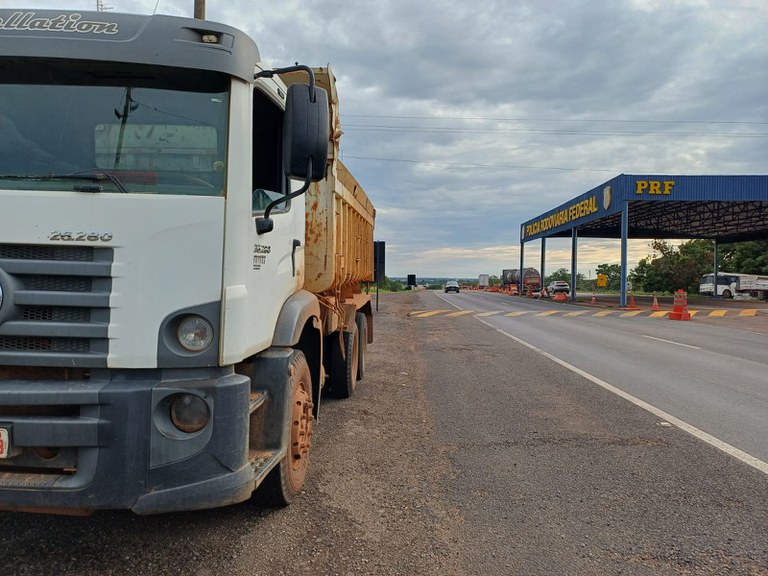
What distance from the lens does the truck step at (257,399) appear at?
2.89 m

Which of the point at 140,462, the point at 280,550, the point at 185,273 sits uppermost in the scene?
the point at 185,273

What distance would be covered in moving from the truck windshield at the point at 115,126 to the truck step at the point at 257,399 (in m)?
1.13

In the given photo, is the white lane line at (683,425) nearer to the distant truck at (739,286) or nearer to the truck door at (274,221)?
the truck door at (274,221)

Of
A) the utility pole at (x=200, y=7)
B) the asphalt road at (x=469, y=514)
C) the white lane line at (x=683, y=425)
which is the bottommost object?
the asphalt road at (x=469, y=514)

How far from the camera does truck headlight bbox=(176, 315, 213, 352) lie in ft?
8.65

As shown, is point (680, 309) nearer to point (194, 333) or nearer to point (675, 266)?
point (194, 333)

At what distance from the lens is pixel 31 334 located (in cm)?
254

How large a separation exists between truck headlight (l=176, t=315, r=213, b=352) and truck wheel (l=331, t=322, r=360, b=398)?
11.7 ft

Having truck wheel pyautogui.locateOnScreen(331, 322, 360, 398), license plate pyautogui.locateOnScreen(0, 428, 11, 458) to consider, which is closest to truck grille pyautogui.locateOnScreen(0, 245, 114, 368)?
license plate pyautogui.locateOnScreen(0, 428, 11, 458)

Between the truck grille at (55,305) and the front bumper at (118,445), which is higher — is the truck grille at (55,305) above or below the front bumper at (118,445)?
above

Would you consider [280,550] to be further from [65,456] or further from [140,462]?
[65,456]

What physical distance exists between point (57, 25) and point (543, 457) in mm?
4568

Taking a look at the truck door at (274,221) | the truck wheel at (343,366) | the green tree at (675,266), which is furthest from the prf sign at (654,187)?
the green tree at (675,266)

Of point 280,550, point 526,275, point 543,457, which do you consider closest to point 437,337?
point 543,457
